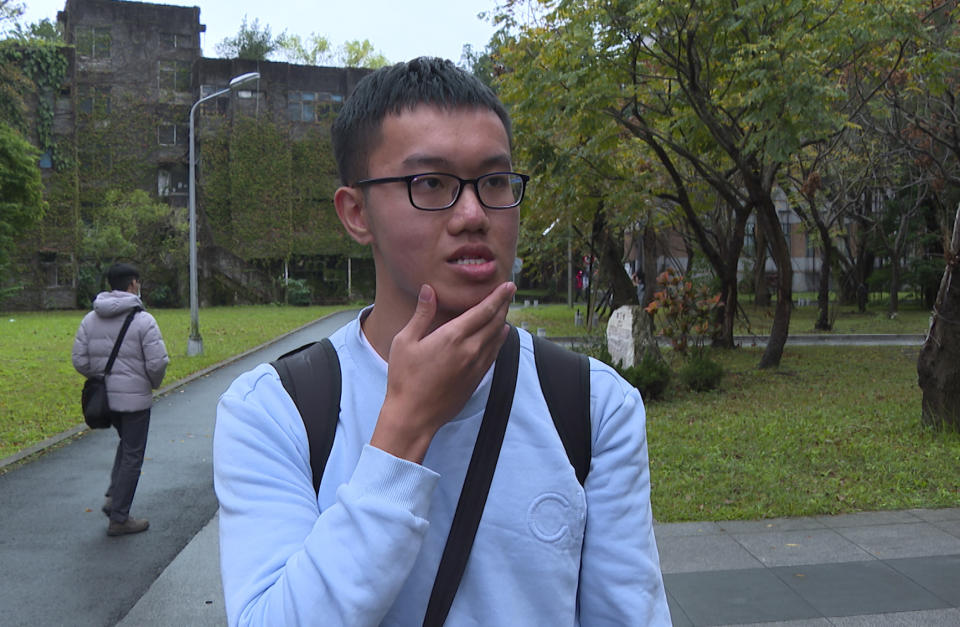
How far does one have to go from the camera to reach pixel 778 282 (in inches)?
612

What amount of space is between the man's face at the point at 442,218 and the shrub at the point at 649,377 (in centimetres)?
1095

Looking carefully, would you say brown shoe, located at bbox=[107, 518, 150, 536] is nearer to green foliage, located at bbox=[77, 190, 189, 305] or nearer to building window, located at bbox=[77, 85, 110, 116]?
green foliage, located at bbox=[77, 190, 189, 305]

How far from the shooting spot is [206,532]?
6.38 metres

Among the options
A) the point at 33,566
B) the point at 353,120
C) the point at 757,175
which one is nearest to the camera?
the point at 353,120

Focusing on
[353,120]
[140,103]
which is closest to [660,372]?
[353,120]

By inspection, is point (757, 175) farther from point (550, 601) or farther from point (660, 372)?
point (550, 601)

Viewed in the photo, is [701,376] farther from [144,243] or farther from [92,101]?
[92,101]

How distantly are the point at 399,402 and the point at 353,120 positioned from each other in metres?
0.54

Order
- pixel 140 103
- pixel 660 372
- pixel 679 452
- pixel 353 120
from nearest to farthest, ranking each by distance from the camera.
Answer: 1. pixel 353 120
2. pixel 679 452
3. pixel 660 372
4. pixel 140 103

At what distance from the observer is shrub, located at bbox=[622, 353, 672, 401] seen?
12188 millimetres

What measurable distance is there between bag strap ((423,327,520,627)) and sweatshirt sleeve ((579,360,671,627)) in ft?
0.54

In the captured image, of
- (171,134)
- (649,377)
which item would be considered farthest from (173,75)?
(649,377)

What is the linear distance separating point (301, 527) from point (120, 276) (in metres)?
6.40

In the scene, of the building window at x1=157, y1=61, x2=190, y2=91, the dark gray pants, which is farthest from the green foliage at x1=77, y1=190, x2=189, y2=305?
the dark gray pants
